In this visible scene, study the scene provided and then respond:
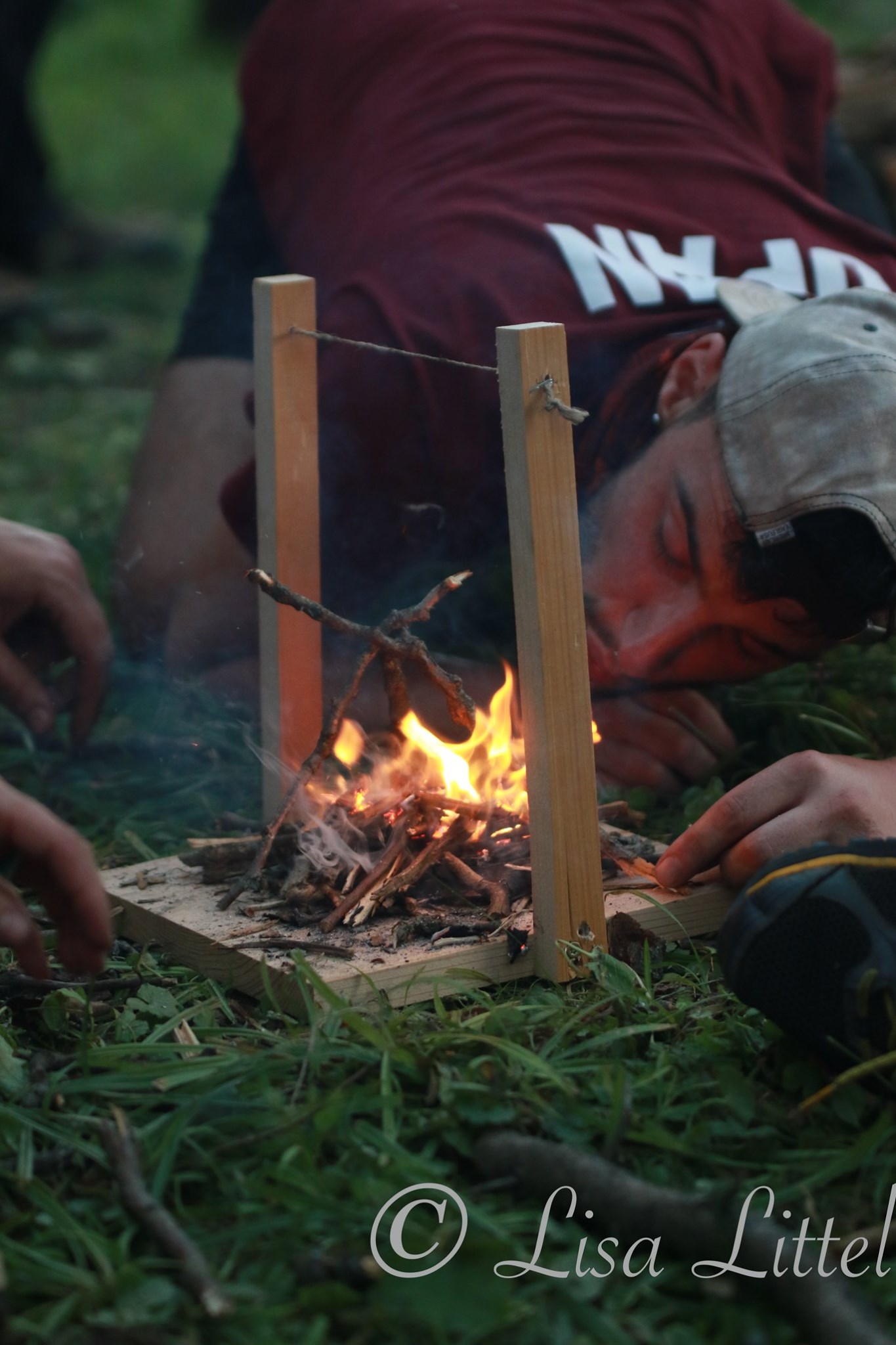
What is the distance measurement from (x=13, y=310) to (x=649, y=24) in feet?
14.0

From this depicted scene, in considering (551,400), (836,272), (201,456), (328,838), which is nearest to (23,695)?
(328,838)

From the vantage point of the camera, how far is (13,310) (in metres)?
6.71

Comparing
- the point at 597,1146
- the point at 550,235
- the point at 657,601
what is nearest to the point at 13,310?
the point at 550,235

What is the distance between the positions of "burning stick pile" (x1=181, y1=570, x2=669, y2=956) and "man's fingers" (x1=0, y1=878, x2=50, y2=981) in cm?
36

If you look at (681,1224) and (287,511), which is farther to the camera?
(287,511)

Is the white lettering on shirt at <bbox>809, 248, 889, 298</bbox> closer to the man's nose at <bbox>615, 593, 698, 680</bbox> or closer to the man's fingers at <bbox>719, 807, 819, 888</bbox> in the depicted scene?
the man's nose at <bbox>615, 593, 698, 680</bbox>

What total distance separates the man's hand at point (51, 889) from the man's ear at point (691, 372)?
136 cm

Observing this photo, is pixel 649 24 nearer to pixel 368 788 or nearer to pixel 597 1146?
pixel 368 788

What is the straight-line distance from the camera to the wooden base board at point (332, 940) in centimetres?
180

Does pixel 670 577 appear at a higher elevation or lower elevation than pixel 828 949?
higher

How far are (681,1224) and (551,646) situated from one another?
0.72 m

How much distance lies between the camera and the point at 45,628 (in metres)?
2.56

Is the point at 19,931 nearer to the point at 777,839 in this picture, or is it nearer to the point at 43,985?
the point at 43,985

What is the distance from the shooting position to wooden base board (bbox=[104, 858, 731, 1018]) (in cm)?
180
